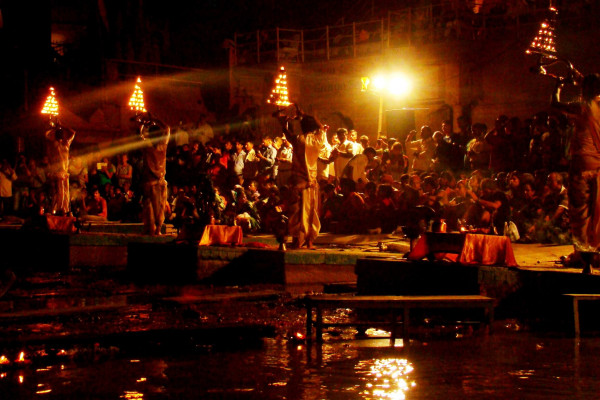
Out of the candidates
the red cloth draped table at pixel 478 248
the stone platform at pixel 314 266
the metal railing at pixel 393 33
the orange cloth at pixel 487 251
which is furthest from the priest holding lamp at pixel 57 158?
the metal railing at pixel 393 33

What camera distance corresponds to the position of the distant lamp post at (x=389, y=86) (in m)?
27.2

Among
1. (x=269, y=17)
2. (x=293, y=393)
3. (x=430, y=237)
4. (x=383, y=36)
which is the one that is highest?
(x=269, y=17)

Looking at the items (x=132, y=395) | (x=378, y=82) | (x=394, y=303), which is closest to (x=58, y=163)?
(x=394, y=303)

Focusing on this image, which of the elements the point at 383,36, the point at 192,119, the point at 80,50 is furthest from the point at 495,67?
the point at 80,50

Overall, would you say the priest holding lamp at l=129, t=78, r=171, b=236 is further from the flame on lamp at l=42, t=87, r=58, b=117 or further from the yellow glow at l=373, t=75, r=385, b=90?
the yellow glow at l=373, t=75, r=385, b=90

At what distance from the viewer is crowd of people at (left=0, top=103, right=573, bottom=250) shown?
46.3ft

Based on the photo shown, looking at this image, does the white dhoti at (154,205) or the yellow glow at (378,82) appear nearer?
the white dhoti at (154,205)

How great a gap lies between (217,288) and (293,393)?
276 inches

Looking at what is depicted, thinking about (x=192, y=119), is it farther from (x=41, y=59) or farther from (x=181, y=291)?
(x=181, y=291)

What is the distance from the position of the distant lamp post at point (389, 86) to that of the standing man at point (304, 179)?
44.5ft

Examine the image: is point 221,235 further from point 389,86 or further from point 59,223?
point 389,86

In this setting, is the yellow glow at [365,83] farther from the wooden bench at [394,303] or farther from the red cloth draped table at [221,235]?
the wooden bench at [394,303]

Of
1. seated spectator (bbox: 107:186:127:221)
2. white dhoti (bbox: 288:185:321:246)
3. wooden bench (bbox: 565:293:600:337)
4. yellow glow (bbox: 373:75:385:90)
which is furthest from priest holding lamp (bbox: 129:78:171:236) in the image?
yellow glow (bbox: 373:75:385:90)

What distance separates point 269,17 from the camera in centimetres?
3631
